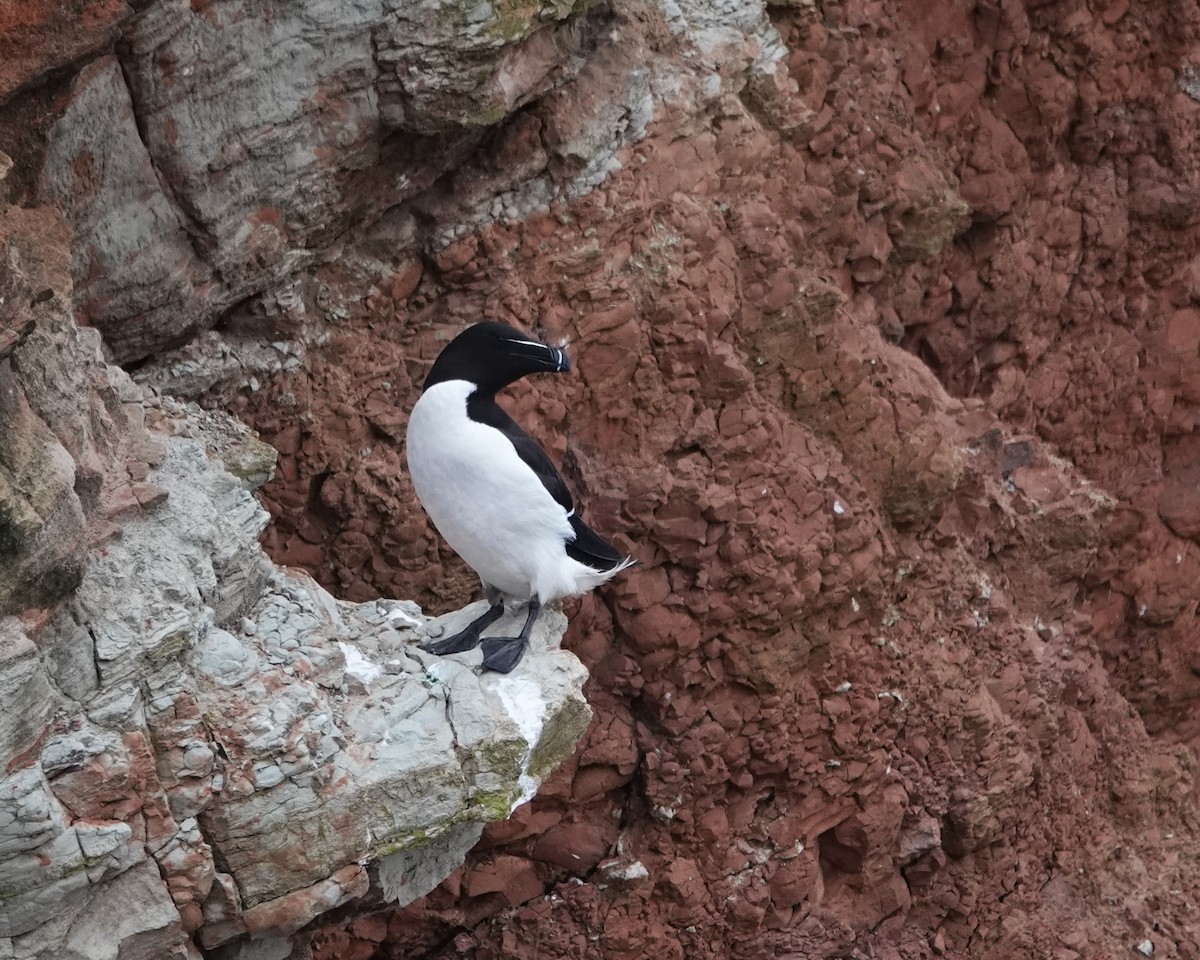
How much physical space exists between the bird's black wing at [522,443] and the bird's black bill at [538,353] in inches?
8.8

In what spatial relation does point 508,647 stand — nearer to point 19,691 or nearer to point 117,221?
point 19,691

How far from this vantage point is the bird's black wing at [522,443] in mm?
5410

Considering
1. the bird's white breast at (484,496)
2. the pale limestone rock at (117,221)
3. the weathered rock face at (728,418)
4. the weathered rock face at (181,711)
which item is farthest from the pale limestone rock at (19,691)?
the pale limestone rock at (117,221)

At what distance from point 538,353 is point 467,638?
1049 mm

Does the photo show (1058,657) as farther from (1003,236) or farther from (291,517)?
(291,517)

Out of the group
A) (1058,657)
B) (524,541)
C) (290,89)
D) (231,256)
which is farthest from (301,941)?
(1058,657)

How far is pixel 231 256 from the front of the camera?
6.19 m

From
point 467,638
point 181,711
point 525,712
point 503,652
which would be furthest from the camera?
point 467,638

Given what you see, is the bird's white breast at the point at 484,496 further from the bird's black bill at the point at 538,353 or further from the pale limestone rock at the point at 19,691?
the pale limestone rock at the point at 19,691

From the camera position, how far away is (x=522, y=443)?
548cm

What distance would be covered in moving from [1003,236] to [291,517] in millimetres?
5154

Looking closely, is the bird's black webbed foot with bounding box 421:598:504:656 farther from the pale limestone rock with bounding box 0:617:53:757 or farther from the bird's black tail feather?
the pale limestone rock with bounding box 0:617:53:757

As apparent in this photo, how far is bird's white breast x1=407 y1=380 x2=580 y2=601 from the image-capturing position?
210 inches

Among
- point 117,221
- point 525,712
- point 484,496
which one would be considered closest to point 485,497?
point 484,496
